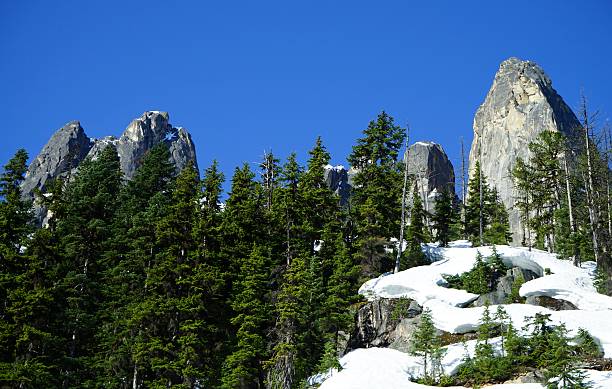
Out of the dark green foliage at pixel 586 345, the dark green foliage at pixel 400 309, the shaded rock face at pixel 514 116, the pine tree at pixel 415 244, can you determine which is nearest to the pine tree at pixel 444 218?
the pine tree at pixel 415 244

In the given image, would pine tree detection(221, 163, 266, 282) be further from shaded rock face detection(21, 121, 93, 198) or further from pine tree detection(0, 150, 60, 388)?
shaded rock face detection(21, 121, 93, 198)

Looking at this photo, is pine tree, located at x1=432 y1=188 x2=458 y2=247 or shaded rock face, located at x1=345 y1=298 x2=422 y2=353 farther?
pine tree, located at x1=432 y1=188 x2=458 y2=247

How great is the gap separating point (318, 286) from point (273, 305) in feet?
9.81

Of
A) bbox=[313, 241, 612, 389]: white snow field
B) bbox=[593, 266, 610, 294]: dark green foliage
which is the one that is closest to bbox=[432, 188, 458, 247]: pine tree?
bbox=[313, 241, 612, 389]: white snow field

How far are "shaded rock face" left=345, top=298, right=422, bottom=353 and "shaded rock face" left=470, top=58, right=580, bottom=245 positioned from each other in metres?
79.9

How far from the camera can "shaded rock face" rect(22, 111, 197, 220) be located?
10975 cm

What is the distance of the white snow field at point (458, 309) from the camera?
82.7 feet

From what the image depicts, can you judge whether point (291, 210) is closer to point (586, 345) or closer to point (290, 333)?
point (290, 333)

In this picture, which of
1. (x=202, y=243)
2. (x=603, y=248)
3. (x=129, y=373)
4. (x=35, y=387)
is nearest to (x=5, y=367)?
(x=35, y=387)

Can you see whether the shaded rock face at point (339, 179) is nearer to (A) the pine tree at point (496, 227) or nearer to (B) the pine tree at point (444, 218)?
(A) the pine tree at point (496, 227)

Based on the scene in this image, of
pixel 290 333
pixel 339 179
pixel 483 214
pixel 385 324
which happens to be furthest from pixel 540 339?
pixel 339 179

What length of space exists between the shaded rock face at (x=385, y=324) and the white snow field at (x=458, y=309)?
2.63ft

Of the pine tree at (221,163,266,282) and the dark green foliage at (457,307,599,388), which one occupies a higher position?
the pine tree at (221,163,266,282)

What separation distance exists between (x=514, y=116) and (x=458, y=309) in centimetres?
9392
